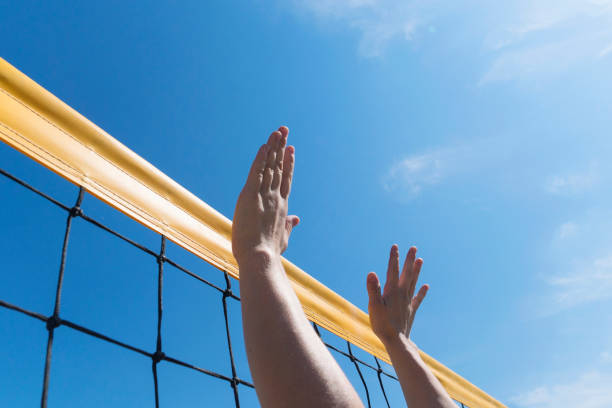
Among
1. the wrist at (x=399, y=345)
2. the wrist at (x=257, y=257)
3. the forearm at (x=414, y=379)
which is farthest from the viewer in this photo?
the wrist at (x=399, y=345)

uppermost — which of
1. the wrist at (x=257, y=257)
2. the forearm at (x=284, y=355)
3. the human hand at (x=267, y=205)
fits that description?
the human hand at (x=267, y=205)

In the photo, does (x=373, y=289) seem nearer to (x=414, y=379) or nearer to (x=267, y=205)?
(x=414, y=379)

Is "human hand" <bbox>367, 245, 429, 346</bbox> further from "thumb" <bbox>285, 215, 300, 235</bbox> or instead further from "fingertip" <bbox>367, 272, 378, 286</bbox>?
"thumb" <bbox>285, 215, 300, 235</bbox>

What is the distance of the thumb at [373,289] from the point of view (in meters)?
1.69

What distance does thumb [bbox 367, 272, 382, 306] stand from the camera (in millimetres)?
1690

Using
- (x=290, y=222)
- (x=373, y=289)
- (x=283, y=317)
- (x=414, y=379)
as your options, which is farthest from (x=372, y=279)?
(x=283, y=317)

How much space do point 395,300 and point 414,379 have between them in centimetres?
43

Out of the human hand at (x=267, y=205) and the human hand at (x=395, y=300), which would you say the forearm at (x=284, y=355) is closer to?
the human hand at (x=267, y=205)

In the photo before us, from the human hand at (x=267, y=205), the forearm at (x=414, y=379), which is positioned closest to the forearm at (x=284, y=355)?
the human hand at (x=267, y=205)

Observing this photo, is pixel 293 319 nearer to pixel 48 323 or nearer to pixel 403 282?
pixel 48 323

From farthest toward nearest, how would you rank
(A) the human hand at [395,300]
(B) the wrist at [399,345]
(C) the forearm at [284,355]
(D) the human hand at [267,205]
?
1. (A) the human hand at [395,300]
2. (B) the wrist at [399,345]
3. (D) the human hand at [267,205]
4. (C) the forearm at [284,355]

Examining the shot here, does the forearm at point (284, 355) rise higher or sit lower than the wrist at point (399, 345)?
lower

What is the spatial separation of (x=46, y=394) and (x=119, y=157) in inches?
29.8

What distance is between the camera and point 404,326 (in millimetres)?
1675
